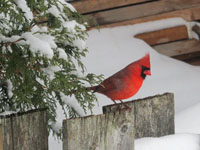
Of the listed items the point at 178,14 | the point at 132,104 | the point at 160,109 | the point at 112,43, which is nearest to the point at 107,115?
the point at 132,104

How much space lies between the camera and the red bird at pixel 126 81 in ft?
8.57

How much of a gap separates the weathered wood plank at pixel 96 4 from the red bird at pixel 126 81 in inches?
136

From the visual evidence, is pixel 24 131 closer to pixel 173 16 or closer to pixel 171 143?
pixel 171 143

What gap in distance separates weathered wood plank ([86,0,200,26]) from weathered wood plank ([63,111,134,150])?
398 centimetres

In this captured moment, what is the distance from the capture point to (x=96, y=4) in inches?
241

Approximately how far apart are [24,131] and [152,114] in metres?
0.72

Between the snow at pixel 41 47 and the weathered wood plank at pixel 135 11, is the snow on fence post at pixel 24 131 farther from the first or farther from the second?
the weathered wood plank at pixel 135 11

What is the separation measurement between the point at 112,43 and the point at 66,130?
4.21 meters

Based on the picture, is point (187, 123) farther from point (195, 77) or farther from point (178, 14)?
point (178, 14)

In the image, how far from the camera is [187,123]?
3.78m

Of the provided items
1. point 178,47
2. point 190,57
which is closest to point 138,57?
point 178,47

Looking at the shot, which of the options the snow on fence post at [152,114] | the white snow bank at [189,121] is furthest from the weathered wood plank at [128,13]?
the snow on fence post at [152,114]

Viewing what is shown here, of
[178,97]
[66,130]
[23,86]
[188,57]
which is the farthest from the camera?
[188,57]

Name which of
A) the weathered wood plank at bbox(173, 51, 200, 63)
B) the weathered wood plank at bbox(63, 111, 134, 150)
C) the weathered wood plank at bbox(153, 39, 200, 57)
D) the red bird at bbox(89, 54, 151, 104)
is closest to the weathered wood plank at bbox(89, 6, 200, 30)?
the weathered wood plank at bbox(153, 39, 200, 57)
